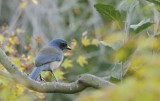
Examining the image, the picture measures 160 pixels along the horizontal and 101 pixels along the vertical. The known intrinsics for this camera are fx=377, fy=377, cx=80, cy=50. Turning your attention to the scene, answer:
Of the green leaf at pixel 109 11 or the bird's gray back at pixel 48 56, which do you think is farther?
the bird's gray back at pixel 48 56

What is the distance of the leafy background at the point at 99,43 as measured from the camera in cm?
152

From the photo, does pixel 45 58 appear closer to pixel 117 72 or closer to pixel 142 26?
pixel 117 72

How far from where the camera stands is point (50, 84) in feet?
9.90

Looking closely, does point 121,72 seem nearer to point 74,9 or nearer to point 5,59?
point 5,59

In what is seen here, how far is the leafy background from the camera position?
1.52 m

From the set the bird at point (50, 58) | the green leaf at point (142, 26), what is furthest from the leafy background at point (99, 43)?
the bird at point (50, 58)

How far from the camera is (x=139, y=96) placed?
56.8 inches

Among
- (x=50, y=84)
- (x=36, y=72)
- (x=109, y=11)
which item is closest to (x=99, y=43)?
(x=36, y=72)

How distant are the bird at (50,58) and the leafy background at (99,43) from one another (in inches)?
5.0

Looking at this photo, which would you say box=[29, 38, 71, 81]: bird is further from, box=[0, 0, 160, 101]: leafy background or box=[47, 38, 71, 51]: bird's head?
box=[0, 0, 160, 101]: leafy background

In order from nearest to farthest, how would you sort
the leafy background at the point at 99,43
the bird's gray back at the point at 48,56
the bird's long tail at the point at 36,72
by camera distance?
the leafy background at the point at 99,43, the bird's long tail at the point at 36,72, the bird's gray back at the point at 48,56

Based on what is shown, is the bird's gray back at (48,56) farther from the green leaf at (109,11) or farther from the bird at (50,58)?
the green leaf at (109,11)

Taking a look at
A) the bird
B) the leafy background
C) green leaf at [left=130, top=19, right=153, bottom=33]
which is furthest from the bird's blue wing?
green leaf at [left=130, top=19, right=153, bottom=33]

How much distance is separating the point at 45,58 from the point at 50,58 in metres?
0.16
